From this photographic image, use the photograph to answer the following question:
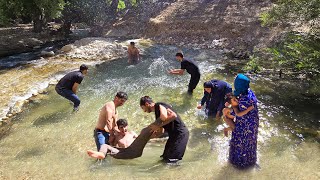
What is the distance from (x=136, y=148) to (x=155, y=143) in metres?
1.56

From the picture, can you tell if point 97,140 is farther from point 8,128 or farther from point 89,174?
point 8,128

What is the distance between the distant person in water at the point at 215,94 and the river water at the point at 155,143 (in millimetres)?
367

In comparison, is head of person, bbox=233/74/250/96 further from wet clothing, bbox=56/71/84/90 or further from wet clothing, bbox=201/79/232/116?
wet clothing, bbox=56/71/84/90

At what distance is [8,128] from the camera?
7.94 m

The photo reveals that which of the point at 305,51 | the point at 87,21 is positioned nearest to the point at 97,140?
the point at 305,51

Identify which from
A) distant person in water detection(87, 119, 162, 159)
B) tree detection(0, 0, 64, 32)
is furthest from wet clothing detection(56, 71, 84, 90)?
tree detection(0, 0, 64, 32)

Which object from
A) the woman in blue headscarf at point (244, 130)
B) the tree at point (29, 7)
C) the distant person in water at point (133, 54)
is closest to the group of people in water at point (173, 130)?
the woman in blue headscarf at point (244, 130)

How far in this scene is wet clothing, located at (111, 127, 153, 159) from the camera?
5172mm

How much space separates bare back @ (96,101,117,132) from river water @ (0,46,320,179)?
711 mm

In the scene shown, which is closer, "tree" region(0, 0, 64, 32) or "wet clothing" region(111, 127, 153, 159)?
"wet clothing" region(111, 127, 153, 159)

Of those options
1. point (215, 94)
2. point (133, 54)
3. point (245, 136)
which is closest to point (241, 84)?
point (245, 136)

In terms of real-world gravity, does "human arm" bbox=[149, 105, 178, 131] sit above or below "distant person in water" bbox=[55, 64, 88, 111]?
above

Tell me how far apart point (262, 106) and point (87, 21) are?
21.5m

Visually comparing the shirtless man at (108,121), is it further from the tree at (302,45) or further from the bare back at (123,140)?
the tree at (302,45)
